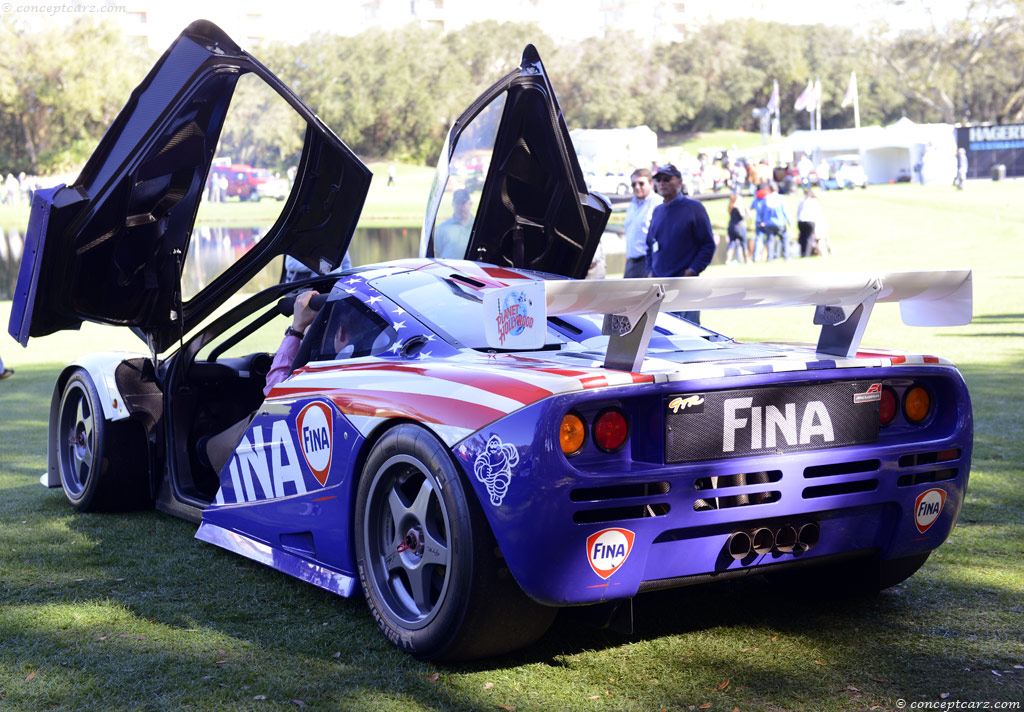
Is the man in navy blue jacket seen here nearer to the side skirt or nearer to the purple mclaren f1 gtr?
the purple mclaren f1 gtr

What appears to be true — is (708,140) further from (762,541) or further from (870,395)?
(762,541)

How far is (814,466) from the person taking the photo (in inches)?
133

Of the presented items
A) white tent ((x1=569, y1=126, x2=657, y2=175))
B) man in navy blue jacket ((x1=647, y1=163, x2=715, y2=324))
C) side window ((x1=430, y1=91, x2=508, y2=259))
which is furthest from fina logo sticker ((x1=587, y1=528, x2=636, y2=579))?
white tent ((x1=569, y1=126, x2=657, y2=175))

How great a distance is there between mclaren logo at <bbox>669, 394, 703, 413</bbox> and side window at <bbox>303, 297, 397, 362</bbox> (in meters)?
1.26

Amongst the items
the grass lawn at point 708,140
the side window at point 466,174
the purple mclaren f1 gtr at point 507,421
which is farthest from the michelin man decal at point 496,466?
the grass lawn at point 708,140

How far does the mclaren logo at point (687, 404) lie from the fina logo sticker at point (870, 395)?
595 millimetres

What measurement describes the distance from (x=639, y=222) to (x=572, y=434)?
272 inches

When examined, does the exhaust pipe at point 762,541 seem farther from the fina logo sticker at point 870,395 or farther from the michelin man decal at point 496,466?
the michelin man decal at point 496,466

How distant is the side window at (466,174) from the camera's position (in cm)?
566

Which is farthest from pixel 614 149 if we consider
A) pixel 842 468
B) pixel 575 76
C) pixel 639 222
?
pixel 842 468

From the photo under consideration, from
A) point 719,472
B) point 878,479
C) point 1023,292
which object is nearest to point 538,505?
point 719,472

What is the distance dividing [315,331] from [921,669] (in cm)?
256

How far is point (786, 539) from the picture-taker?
3.38 m

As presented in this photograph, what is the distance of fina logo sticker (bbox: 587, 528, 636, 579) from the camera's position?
10.1ft
